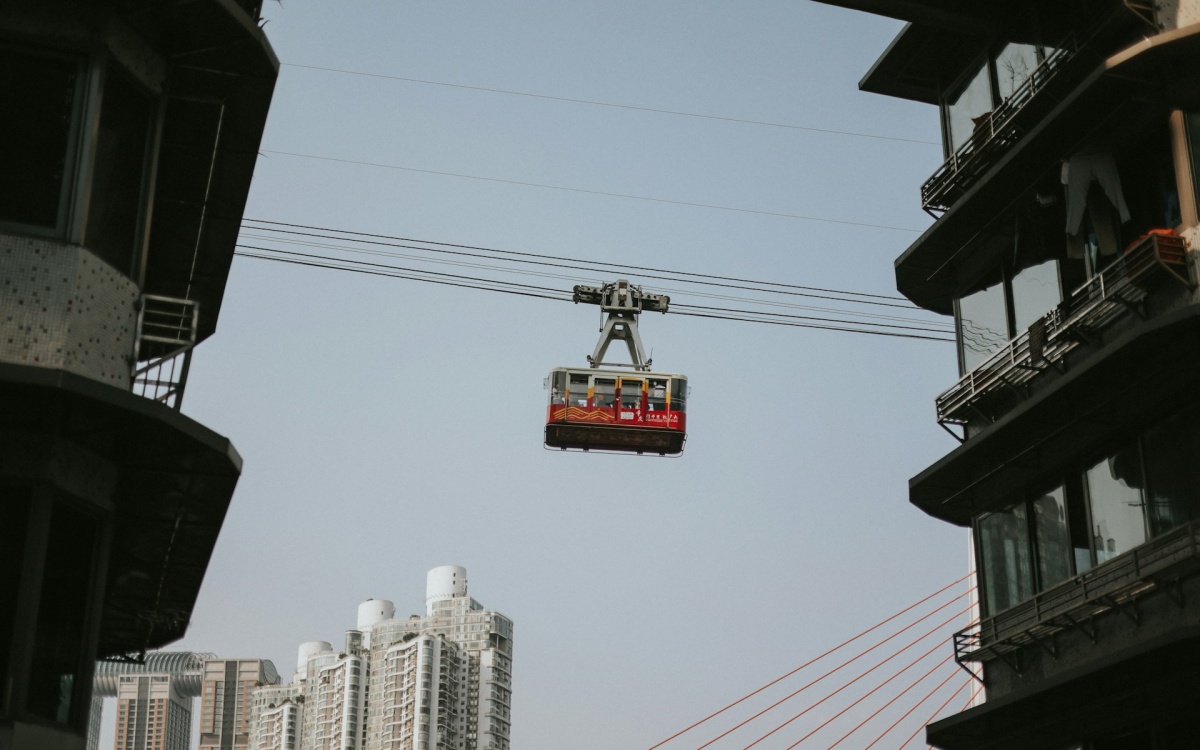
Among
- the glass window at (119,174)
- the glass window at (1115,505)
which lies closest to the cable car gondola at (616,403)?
the glass window at (1115,505)

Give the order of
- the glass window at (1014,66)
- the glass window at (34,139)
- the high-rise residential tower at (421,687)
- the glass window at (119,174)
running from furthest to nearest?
the high-rise residential tower at (421,687) → the glass window at (1014,66) → the glass window at (119,174) → the glass window at (34,139)

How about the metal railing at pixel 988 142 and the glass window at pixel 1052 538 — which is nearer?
the glass window at pixel 1052 538

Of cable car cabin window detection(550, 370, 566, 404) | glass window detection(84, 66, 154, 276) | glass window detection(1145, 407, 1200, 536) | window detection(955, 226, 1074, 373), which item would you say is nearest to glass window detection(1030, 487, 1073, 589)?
glass window detection(1145, 407, 1200, 536)

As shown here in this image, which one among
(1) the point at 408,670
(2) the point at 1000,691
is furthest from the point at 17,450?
(1) the point at 408,670

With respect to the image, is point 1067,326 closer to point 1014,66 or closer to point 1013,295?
point 1013,295

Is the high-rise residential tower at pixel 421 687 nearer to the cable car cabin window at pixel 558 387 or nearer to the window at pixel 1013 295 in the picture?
the cable car cabin window at pixel 558 387

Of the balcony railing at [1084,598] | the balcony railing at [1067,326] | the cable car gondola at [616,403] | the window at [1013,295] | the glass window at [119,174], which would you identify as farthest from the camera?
the cable car gondola at [616,403]

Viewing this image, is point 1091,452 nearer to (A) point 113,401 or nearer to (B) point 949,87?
(B) point 949,87

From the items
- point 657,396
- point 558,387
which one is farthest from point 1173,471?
point 558,387
